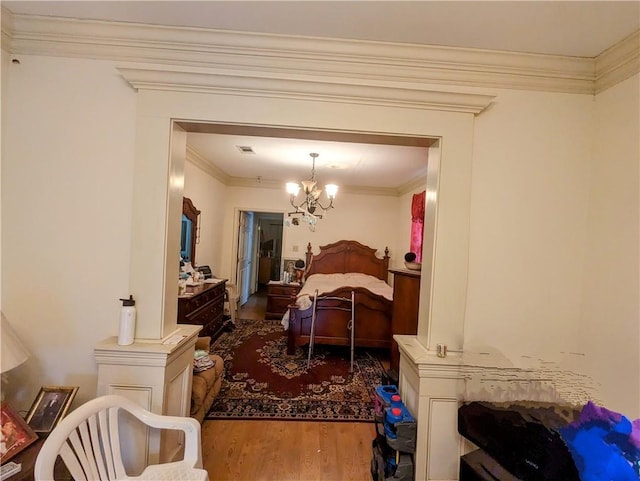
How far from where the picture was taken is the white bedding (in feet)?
12.3

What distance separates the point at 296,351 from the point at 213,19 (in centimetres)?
348

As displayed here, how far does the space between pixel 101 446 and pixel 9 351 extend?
1.81 ft

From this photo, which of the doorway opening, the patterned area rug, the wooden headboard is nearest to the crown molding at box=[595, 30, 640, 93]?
the patterned area rug

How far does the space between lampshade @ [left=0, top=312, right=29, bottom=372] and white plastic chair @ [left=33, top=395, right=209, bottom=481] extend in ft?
1.02

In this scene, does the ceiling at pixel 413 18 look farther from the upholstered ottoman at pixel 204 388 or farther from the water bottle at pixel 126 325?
the upholstered ottoman at pixel 204 388

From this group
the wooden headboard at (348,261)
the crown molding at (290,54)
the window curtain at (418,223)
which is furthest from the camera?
the wooden headboard at (348,261)

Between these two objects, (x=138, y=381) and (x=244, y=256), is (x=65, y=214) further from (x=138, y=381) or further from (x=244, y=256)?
(x=244, y=256)

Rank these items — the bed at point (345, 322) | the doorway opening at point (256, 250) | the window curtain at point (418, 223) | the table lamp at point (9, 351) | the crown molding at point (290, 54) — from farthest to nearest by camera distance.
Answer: the doorway opening at point (256, 250) < the window curtain at point (418, 223) < the bed at point (345, 322) < the crown molding at point (290, 54) < the table lamp at point (9, 351)

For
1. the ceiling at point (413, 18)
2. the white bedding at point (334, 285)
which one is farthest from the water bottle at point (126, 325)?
the white bedding at point (334, 285)

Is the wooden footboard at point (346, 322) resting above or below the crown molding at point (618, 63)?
below

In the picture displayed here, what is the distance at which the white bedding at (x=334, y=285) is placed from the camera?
376cm

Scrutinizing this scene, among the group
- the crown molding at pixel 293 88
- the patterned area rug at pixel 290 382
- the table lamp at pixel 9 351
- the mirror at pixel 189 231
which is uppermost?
the crown molding at pixel 293 88

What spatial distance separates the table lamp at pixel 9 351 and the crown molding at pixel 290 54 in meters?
1.35

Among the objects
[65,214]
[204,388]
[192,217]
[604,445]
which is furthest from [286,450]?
[192,217]
